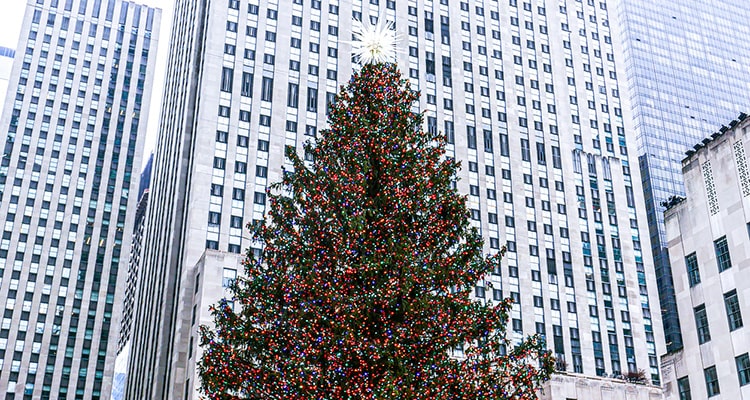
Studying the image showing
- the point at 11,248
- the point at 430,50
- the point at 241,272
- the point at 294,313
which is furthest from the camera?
the point at 11,248

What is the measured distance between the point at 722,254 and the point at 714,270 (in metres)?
0.81

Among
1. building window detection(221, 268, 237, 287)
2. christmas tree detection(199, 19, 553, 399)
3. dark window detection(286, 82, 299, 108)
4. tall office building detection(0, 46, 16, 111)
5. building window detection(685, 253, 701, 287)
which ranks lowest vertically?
christmas tree detection(199, 19, 553, 399)

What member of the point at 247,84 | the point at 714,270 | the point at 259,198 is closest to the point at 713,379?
the point at 714,270

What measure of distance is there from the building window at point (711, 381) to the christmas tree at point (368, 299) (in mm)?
15195

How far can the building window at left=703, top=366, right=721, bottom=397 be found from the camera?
3828 cm

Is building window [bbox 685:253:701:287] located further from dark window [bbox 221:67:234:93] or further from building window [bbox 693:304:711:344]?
dark window [bbox 221:67:234:93]

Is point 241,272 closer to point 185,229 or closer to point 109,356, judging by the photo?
point 185,229

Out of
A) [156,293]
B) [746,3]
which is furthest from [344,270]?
[746,3]

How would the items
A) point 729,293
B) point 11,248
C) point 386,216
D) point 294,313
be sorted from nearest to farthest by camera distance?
1. point 294,313
2. point 386,216
3. point 729,293
4. point 11,248

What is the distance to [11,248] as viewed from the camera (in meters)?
122

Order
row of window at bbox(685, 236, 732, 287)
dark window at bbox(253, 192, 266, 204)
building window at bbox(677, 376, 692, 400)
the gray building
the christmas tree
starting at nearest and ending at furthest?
the christmas tree → the gray building → row of window at bbox(685, 236, 732, 287) → building window at bbox(677, 376, 692, 400) → dark window at bbox(253, 192, 266, 204)

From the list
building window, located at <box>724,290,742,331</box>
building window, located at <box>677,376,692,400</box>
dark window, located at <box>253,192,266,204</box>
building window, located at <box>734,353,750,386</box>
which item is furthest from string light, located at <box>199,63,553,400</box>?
dark window, located at <box>253,192,266,204</box>

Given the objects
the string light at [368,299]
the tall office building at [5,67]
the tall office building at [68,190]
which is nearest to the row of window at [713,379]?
the string light at [368,299]

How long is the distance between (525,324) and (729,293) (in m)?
54.0
